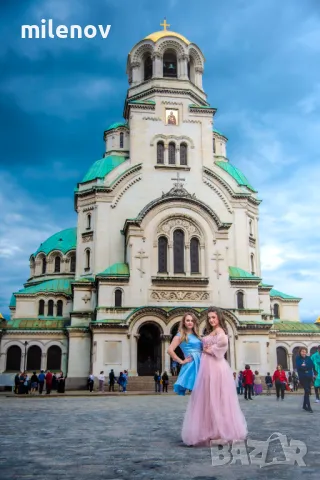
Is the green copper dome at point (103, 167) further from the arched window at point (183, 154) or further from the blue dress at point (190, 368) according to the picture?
the blue dress at point (190, 368)

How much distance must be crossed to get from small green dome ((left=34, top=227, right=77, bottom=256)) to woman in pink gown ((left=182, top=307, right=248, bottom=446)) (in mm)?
50727

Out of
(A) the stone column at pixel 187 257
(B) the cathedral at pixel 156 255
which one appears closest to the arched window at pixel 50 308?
(B) the cathedral at pixel 156 255

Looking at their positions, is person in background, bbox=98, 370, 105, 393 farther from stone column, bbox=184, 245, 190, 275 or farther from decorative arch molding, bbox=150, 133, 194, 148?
decorative arch molding, bbox=150, 133, 194, 148

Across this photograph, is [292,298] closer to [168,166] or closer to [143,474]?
[168,166]

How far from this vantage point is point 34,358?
46625 millimetres

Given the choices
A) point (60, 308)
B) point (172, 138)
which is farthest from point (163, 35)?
point (60, 308)

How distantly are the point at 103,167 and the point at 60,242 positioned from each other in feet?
48.0

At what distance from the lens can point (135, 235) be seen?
4128 cm

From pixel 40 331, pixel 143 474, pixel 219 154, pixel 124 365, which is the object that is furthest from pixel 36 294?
pixel 143 474

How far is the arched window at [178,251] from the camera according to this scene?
138 feet

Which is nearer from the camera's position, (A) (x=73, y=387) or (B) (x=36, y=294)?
(A) (x=73, y=387)

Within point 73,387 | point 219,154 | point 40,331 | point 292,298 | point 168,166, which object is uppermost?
point 219,154

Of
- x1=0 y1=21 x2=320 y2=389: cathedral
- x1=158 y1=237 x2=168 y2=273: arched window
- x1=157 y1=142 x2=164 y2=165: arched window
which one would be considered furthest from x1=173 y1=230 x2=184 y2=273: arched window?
x1=157 y1=142 x2=164 y2=165: arched window

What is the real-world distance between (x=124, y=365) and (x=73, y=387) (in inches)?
217
